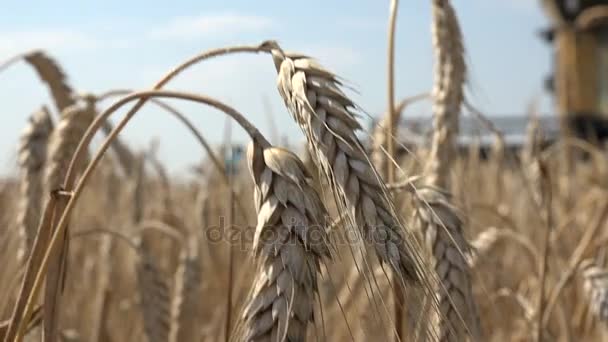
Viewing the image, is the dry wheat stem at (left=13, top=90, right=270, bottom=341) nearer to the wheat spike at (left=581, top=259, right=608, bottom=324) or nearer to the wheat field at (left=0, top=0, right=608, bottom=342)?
the wheat field at (left=0, top=0, right=608, bottom=342)

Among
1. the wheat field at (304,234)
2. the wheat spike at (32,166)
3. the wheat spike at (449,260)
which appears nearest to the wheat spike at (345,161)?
the wheat field at (304,234)

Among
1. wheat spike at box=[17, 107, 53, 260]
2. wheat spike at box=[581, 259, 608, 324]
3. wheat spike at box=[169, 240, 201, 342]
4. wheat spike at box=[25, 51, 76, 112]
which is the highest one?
wheat spike at box=[25, 51, 76, 112]

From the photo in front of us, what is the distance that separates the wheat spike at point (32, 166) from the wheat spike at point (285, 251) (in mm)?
468

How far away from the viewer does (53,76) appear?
115cm

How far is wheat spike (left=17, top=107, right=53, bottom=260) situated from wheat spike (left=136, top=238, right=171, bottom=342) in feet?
0.78

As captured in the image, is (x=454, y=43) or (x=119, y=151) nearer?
(x=454, y=43)

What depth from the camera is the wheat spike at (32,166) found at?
936mm

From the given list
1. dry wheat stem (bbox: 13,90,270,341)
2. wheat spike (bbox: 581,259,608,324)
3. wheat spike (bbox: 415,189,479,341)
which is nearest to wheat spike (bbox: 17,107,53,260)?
dry wheat stem (bbox: 13,90,270,341)

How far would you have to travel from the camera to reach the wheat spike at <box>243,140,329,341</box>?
1.70ft

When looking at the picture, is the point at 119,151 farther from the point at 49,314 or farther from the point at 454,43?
the point at 49,314

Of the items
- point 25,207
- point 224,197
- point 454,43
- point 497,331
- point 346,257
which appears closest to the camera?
point 25,207

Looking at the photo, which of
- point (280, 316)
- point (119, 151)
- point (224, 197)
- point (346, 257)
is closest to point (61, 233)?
point (280, 316)

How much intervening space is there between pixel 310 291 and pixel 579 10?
17.2 metres

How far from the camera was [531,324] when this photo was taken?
1196mm
